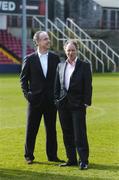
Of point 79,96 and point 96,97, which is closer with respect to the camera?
point 79,96

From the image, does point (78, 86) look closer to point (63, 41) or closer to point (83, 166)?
point (83, 166)

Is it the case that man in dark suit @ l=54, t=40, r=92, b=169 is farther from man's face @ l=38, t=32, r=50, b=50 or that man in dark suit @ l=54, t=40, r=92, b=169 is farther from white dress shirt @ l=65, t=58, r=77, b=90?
man's face @ l=38, t=32, r=50, b=50

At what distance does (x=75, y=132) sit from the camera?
32.1ft

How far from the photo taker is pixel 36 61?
10227 mm

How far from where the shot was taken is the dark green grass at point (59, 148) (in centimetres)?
936

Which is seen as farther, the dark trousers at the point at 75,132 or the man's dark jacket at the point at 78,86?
the dark trousers at the point at 75,132

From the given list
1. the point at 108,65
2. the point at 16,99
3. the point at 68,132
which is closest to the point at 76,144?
the point at 68,132

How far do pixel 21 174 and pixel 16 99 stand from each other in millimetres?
13923

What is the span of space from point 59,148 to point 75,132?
7.11 feet

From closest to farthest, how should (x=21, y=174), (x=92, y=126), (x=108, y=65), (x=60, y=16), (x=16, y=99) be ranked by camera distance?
1. (x=21, y=174)
2. (x=92, y=126)
3. (x=16, y=99)
4. (x=108, y=65)
5. (x=60, y=16)

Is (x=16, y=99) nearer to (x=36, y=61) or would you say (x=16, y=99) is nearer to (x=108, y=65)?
(x=36, y=61)

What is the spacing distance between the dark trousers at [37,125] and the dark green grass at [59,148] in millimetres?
206

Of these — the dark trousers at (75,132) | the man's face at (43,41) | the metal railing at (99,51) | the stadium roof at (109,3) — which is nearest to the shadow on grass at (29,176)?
the dark trousers at (75,132)

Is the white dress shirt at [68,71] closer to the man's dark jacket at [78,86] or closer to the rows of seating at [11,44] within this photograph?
the man's dark jacket at [78,86]
